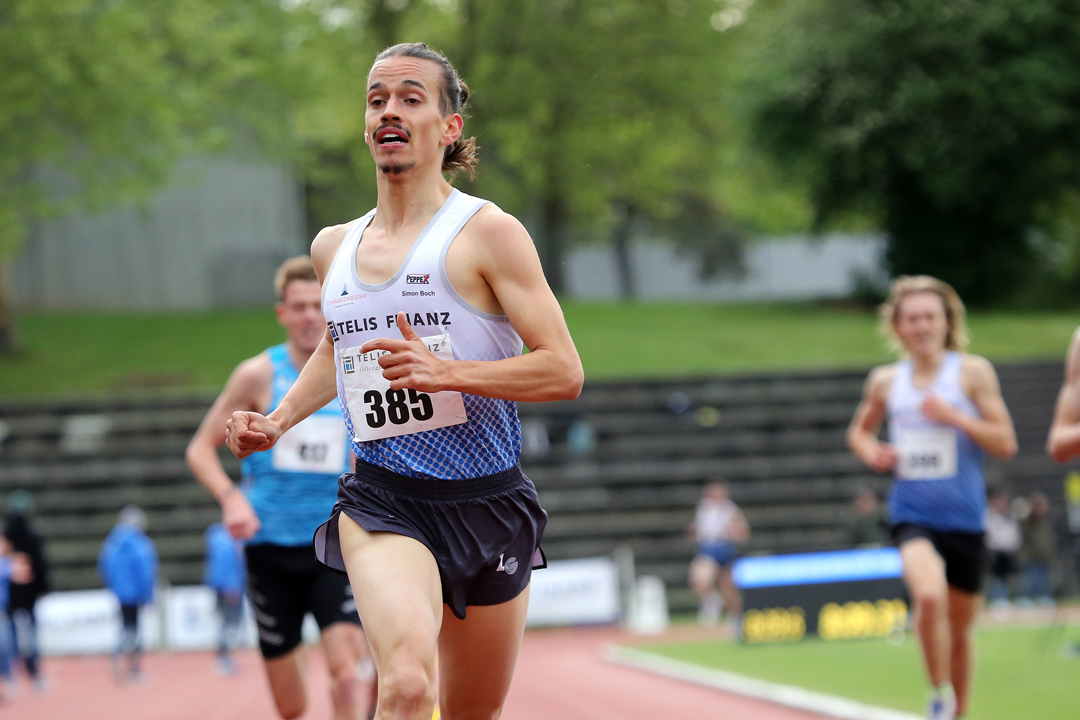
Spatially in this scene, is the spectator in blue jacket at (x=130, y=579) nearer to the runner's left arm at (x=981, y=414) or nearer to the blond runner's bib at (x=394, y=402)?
the runner's left arm at (x=981, y=414)

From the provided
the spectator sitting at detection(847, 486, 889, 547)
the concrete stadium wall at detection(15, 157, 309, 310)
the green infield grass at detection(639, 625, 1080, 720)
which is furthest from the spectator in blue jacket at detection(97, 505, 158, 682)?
the concrete stadium wall at detection(15, 157, 309, 310)

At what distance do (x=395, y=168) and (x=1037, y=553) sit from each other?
800 inches

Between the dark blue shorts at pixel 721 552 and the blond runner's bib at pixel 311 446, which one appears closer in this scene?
the blond runner's bib at pixel 311 446

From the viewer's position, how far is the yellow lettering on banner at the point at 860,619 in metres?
16.7

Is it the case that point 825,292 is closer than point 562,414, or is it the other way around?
point 562,414

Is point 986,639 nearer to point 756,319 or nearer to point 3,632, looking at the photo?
point 3,632

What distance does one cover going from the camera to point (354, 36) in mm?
40000

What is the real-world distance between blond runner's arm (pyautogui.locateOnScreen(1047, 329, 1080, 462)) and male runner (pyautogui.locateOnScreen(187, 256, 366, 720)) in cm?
302

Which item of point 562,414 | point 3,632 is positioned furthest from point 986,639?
point 562,414

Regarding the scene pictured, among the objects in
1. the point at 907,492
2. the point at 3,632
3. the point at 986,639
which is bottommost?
the point at 986,639

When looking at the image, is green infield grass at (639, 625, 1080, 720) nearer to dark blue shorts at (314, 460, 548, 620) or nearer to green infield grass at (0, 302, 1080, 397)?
dark blue shorts at (314, 460, 548, 620)

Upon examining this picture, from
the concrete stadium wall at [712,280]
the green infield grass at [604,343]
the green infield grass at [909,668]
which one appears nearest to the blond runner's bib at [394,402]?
the green infield grass at [909,668]

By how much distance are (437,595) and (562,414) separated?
74.7ft

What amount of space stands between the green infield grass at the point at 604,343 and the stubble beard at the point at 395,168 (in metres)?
24.1
